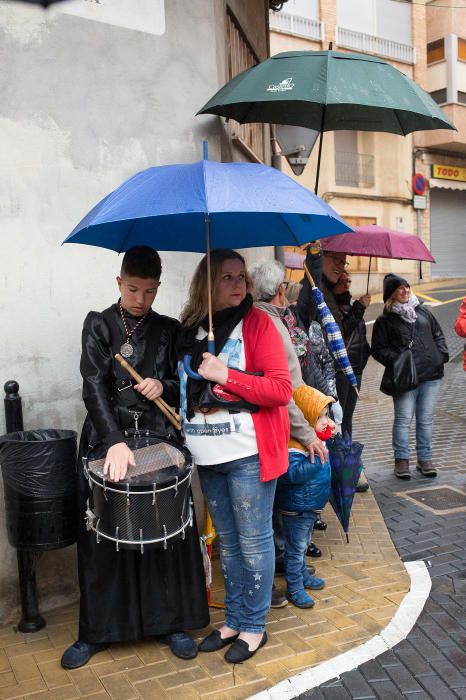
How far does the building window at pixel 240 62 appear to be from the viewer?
221 inches

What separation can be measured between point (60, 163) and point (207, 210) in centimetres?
166

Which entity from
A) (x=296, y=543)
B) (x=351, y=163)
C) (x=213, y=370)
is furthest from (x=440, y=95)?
(x=213, y=370)

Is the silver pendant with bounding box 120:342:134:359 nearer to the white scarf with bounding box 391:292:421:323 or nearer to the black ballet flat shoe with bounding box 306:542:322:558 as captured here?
the black ballet flat shoe with bounding box 306:542:322:558

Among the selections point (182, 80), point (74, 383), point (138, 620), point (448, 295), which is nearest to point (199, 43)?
point (182, 80)

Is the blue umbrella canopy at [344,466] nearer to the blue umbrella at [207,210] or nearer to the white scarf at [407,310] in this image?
the blue umbrella at [207,210]

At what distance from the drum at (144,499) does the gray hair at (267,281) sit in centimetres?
136

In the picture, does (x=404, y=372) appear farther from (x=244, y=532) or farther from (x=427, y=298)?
(x=427, y=298)

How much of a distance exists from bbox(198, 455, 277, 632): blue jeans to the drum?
245 mm

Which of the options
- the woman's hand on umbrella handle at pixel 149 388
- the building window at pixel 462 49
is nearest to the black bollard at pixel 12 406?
the woman's hand on umbrella handle at pixel 149 388

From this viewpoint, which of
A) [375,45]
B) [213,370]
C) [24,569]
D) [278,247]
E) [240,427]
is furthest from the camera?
[375,45]

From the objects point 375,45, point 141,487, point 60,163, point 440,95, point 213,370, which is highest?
point 375,45

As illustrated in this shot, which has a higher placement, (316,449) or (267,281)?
(267,281)

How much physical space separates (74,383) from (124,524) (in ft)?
4.31

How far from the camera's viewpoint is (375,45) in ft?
86.0
